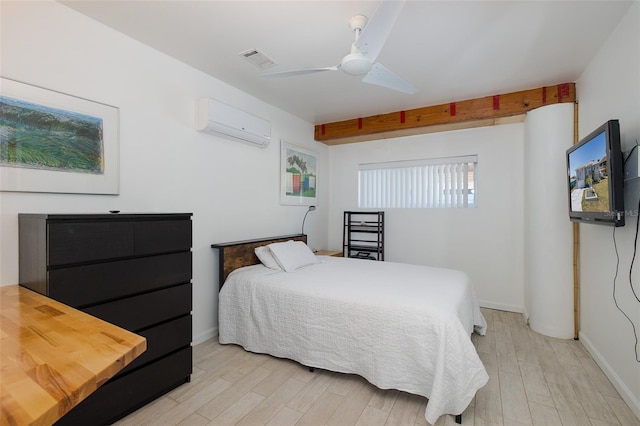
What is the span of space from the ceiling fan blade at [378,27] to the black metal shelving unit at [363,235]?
2.79 m

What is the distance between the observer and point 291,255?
9.91 feet

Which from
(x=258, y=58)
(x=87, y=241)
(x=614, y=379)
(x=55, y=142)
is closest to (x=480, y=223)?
(x=614, y=379)

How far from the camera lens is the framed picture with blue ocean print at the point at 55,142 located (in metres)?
1.69

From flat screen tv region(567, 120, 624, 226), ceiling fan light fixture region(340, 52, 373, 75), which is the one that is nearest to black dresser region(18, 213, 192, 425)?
ceiling fan light fixture region(340, 52, 373, 75)

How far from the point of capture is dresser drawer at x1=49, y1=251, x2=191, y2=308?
59.2 inches

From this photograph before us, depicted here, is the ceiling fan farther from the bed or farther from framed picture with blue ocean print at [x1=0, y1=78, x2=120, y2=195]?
the bed

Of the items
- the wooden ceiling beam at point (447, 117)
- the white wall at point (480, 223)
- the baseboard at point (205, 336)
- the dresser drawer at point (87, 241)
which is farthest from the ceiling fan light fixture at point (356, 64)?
the baseboard at point (205, 336)

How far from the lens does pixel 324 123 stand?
440 cm

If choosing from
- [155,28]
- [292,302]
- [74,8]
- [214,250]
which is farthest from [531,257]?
[74,8]

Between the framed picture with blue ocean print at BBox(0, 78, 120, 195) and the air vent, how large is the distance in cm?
109

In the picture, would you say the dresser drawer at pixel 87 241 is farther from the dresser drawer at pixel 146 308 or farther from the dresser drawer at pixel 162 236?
the dresser drawer at pixel 146 308

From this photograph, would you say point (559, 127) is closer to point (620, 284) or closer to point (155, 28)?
point (620, 284)

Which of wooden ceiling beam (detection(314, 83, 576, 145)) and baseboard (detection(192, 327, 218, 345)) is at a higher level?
wooden ceiling beam (detection(314, 83, 576, 145))

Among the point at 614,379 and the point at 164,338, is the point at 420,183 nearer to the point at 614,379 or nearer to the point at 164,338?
the point at 614,379
